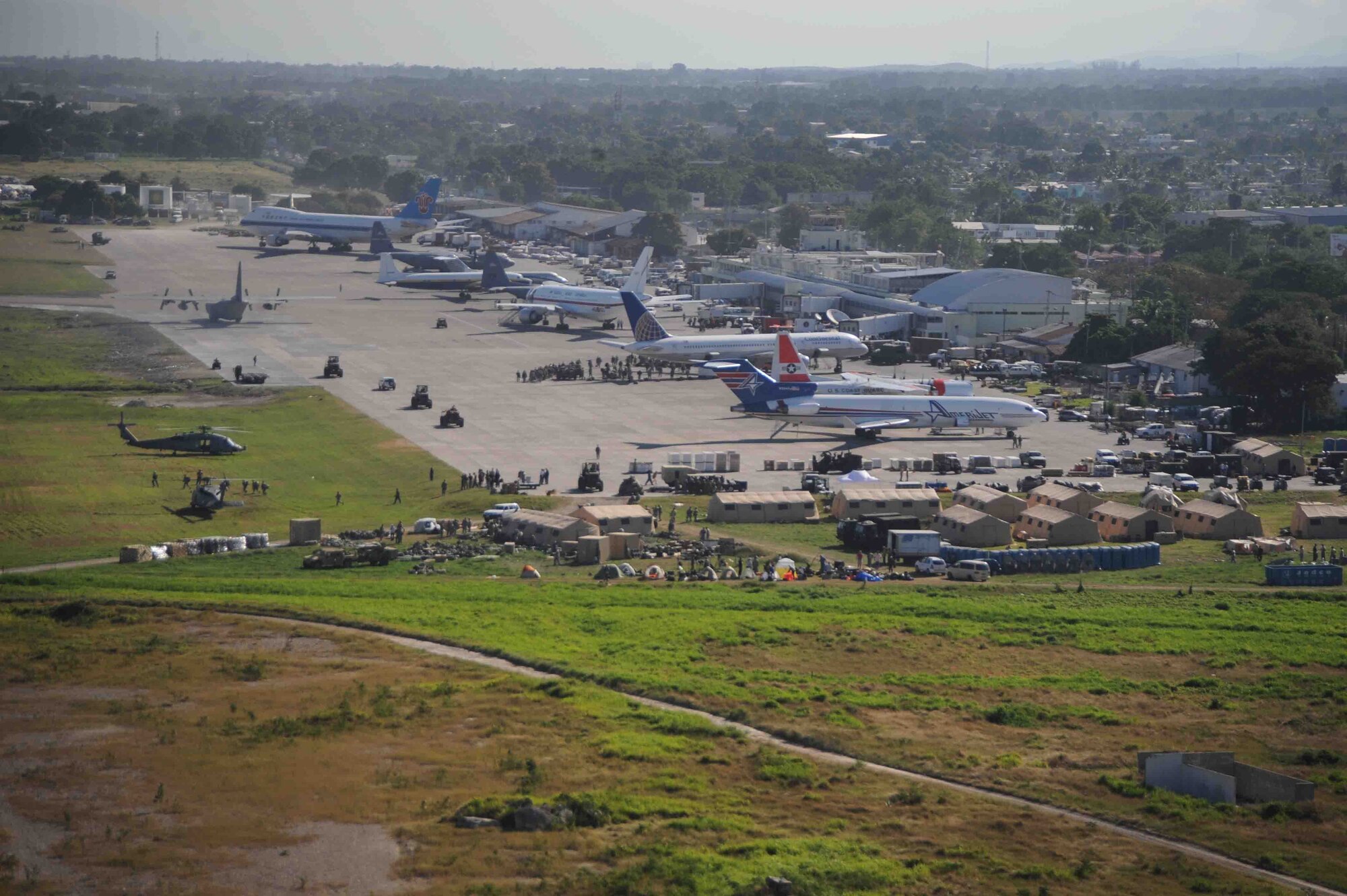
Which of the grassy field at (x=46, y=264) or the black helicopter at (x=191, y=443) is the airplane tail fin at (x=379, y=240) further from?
the black helicopter at (x=191, y=443)

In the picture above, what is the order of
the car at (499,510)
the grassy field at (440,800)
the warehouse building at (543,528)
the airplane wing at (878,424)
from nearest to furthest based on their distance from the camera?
the grassy field at (440,800)
the warehouse building at (543,528)
the car at (499,510)
the airplane wing at (878,424)

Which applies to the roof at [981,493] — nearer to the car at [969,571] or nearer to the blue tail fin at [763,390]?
the car at [969,571]

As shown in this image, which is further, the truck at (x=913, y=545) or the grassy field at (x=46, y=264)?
the grassy field at (x=46, y=264)

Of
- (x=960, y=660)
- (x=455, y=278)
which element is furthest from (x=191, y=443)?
(x=455, y=278)

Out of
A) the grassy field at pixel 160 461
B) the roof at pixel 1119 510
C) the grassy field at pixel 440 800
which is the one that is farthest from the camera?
the roof at pixel 1119 510

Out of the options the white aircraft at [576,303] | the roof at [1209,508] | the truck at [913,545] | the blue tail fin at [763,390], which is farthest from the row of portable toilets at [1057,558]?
the white aircraft at [576,303]

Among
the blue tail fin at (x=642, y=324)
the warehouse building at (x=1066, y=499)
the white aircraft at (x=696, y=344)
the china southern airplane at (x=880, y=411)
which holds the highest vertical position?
the blue tail fin at (x=642, y=324)

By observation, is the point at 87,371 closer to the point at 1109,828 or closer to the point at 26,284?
the point at 26,284

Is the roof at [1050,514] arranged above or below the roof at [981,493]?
below
